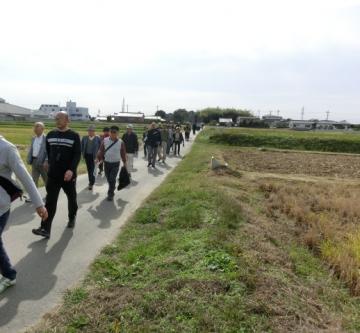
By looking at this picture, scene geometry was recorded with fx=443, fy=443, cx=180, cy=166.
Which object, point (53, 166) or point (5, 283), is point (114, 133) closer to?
point (53, 166)

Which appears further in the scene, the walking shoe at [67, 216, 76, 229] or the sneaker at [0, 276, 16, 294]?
the walking shoe at [67, 216, 76, 229]

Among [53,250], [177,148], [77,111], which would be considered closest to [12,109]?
[77,111]

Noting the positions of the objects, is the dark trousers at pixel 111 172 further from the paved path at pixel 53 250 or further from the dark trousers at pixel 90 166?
the dark trousers at pixel 90 166

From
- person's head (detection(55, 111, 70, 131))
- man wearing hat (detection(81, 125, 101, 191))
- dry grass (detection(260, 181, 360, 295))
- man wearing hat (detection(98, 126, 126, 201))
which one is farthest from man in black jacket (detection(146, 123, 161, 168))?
person's head (detection(55, 111, 70, 131))

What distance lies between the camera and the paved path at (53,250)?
4.57 meters

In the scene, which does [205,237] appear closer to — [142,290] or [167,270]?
[167,270]

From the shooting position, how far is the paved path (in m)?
4.57

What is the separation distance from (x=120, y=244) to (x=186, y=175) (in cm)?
830

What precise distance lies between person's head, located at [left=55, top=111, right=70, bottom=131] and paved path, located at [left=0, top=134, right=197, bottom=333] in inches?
70.3

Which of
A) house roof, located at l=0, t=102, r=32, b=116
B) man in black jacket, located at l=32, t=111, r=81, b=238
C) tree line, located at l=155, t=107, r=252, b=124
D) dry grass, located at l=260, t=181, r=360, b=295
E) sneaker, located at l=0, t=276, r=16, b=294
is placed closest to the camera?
sneaker, located at l=0, t=276, r=16, b=294

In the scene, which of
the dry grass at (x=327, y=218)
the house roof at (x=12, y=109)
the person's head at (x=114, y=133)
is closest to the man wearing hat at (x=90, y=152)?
the person's head at (x=114, y=133)

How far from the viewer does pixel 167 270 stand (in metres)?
5.38

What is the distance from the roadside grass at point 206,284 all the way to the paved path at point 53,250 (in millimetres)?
219

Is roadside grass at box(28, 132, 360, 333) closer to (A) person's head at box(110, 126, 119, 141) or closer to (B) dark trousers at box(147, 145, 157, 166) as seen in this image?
(A) person's head at box(110, 126, 119, 141)
